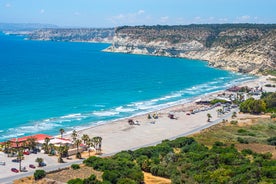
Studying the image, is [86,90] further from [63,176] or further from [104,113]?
[63,176]

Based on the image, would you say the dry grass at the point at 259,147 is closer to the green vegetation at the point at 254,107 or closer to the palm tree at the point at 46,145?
the palm tree at the point at 46,145

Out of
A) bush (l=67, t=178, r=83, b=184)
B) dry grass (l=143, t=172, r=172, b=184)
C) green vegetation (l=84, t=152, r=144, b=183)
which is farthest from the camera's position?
dry grass (l=143, t=172, r=172, b=184)

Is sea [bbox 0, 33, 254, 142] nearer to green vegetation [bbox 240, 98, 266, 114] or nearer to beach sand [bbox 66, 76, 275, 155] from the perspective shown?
beach sand [bbox 66, 76, 275, 155]

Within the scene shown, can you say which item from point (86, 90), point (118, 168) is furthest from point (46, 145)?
point (86, 90)

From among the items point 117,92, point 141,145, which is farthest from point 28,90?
point 141,145

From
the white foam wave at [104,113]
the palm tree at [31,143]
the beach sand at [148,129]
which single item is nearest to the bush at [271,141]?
the beach sand at [148,129]

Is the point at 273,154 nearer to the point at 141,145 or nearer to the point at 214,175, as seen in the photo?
the point at 214,175

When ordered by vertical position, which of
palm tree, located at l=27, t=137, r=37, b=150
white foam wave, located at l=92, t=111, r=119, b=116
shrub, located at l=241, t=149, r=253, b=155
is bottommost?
white foam wave, located at l=92, t=111, r=119, b=116

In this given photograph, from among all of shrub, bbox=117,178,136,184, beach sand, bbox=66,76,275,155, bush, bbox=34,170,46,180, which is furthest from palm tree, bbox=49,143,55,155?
shrub, bbox=117,178,136,184
